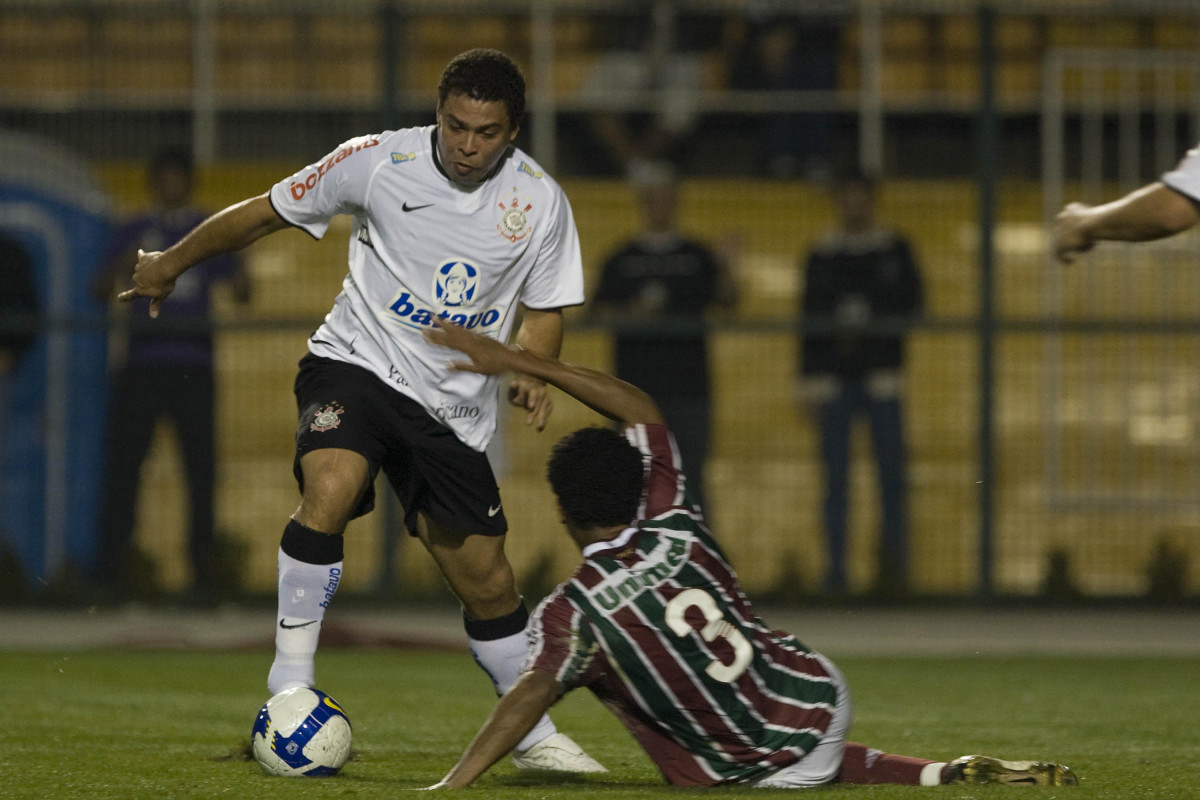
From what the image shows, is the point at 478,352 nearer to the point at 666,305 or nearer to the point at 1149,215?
the point at 1149,215

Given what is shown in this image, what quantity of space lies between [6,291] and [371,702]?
5.15 m

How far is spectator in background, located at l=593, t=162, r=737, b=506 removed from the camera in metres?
11.0

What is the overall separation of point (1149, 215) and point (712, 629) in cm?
149

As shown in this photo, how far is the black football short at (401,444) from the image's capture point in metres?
5.46

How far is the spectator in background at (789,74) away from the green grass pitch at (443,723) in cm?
432

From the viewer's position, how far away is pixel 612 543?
14.9 ft

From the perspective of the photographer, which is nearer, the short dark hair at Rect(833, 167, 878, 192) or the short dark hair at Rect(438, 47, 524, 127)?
the short dark hair at Rect(438, 47, 524, 127)

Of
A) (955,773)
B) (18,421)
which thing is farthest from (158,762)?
(18,421)

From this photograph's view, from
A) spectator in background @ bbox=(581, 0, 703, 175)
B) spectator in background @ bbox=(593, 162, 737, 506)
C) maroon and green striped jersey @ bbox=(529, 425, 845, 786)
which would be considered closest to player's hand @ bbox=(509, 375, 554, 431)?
maroon and green striped jersey @ bbox=(529, 425, 845, 786)

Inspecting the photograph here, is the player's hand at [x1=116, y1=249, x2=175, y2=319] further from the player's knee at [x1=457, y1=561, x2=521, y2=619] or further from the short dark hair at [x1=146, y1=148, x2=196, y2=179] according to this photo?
the short dark hair at [x1=146, y1=148, x2=196, y2=179]

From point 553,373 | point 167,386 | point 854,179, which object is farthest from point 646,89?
point 553,373

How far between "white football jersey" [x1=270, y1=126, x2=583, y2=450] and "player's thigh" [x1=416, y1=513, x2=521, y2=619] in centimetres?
29

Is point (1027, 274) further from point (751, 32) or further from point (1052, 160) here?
point (751, 32)

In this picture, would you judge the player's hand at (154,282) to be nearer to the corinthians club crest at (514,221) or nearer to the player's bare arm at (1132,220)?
the corinthians club crest at (514,221)
